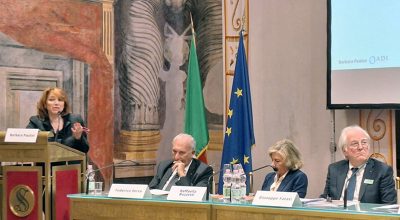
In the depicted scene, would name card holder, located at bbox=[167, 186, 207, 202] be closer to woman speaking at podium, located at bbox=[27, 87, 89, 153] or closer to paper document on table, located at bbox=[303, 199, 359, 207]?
paper document on table, located at bbox=[303, 199, 359, 207]

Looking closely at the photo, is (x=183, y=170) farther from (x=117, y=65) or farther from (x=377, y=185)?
(x=117, y=65)

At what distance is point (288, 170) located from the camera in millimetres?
5066

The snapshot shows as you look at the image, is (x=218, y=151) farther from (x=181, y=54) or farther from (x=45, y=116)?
(x=45, y=116)

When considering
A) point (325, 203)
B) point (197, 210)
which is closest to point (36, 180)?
point (197, 210)

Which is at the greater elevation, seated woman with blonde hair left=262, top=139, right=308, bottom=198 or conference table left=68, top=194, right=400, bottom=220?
seated woman with blonde hair left=262, top=139, right=308, bottom=198

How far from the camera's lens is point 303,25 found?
688cm

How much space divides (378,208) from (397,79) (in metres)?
2.34

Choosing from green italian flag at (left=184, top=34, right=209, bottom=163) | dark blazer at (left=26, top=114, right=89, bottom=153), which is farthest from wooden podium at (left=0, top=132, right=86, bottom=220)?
green italian flag at (left=184, top=34, right=209, bottom=163)

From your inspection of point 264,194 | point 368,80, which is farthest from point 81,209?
point 368,80

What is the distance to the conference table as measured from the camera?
12.5 ft

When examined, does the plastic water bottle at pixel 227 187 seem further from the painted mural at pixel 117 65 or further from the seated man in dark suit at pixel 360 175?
the painted mural at pixel 117 65

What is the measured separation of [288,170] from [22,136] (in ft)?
6.22

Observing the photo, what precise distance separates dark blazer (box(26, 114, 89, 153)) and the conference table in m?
0.68

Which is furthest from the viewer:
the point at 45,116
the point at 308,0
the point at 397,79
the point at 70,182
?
the point at 308,0
